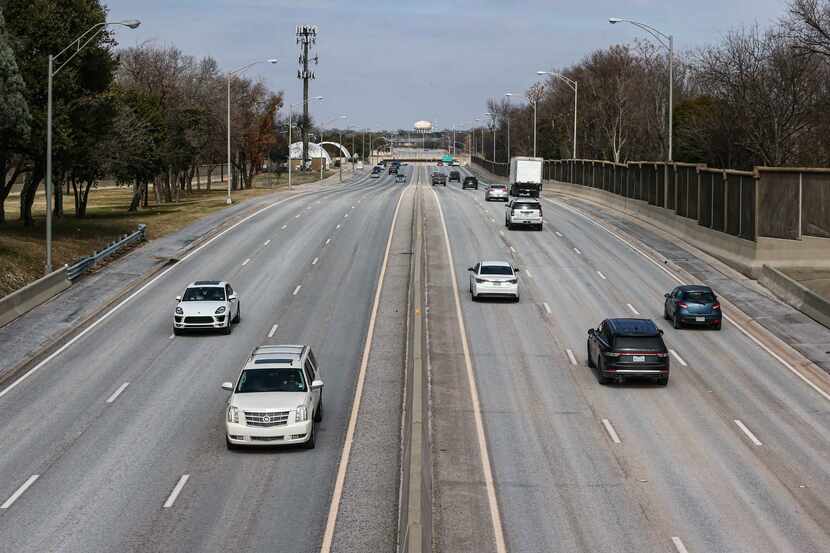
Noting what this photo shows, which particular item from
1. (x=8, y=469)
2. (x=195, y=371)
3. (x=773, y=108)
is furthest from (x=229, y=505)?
(x=773, y=108)

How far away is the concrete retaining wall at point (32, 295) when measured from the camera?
3612cm

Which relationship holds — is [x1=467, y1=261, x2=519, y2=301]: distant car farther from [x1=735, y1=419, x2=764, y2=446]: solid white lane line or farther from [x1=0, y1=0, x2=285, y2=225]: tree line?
[x1=0, y1=0, x2=285, y2=225]: tree line

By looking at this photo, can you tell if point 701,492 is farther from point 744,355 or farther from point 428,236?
point 428,236

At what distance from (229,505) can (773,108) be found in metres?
77.9

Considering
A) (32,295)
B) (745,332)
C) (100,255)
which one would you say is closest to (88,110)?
(100,255)

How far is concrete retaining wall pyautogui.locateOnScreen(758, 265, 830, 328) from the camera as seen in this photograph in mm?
37562

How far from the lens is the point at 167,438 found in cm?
2242

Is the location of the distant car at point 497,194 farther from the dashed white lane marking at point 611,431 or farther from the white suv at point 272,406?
the white suv at point 272,406

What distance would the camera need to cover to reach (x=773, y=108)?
3430 inches

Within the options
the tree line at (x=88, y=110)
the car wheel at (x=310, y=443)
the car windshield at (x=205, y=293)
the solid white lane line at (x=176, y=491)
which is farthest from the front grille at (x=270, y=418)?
the tree line at (x=88, y=110)

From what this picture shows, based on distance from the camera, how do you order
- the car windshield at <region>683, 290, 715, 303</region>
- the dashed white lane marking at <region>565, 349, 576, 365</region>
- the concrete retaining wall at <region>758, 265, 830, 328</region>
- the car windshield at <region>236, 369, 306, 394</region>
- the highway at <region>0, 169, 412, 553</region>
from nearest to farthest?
the highway at <region>0, 169, 412, 553</region> → the car windshield at <region>236, 369, 306, 394</region> → the dashed white lane marking at <region>565, 349, 576, 365</region> → the car windshield at <region>683, 290, 715, 303</region> → the concrete retaining wall at <region>758, 265, 830, 328</region>

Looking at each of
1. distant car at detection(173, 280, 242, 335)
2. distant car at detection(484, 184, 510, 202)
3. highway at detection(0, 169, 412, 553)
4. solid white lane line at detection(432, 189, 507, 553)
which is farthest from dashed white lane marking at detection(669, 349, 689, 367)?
distant car at detection(484, 184, 510, 202)

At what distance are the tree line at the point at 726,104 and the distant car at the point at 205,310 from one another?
39237 mm

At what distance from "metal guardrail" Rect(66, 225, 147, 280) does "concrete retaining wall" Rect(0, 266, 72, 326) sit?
97cm
